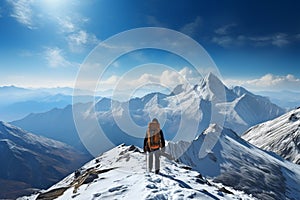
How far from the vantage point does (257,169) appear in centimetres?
16750

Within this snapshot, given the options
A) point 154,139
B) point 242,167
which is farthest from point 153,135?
point 242,167

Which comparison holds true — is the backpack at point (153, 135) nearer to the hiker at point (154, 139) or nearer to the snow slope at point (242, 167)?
the hiker at point (154, 139)

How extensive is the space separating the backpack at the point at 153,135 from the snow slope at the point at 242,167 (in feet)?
401

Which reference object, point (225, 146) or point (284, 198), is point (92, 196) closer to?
point (284, 198)

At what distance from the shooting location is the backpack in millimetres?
22470

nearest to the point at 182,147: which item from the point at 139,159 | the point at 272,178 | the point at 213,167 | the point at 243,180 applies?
the point at 213,167

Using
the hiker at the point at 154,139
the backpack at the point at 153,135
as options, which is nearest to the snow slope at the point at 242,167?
the hiker at the point at 154,139

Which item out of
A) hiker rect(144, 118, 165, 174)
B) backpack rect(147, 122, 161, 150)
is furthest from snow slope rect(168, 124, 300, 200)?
backpack rect(147, 122, 161, 150)

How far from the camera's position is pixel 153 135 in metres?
22.6

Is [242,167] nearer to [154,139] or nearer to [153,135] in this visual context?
[154,139]

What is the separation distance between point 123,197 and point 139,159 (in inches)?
593

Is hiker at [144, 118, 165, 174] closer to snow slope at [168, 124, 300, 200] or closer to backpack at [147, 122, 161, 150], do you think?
backpack at [147, 122, 161, 150]

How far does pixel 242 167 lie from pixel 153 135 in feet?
517

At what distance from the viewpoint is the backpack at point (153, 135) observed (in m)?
22.5
